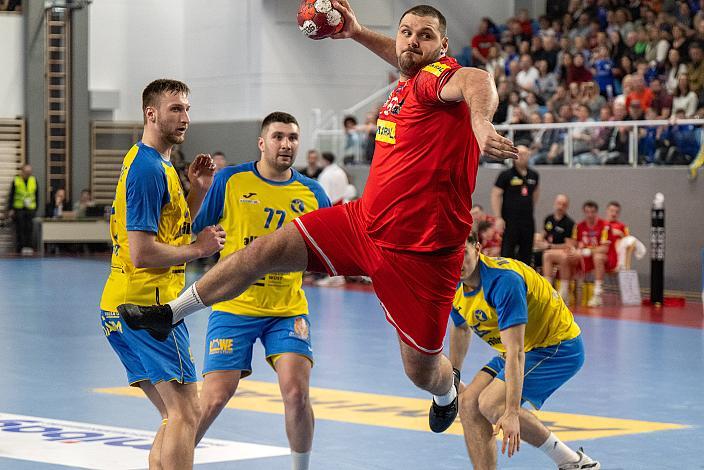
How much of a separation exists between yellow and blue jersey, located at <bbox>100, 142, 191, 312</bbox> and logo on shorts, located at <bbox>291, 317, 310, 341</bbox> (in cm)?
104

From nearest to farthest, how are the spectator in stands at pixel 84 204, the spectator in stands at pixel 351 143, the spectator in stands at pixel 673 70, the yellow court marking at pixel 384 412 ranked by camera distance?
the yellow court marking at pixel 384 412 → the spectator in stands at pixel 673 70 → the spectator in stands at pixel 351 143 → the spectator in stands at pixel 84 204

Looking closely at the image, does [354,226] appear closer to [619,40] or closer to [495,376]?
[495,376]

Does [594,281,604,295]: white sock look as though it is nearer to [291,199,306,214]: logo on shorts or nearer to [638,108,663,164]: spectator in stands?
[638,108,663,164]: spectator in stands

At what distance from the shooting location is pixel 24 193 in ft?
92.9

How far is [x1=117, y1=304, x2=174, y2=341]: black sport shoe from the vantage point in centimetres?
569

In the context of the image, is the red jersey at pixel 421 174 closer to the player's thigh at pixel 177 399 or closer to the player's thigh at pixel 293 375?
the player's thigh at pixel 177 399

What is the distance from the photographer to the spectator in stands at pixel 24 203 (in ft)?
92.7

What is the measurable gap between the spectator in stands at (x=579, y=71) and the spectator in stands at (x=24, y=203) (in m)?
12.9

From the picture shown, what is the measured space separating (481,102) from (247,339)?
2641 millimetres

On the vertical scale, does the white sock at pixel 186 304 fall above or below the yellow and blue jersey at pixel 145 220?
below

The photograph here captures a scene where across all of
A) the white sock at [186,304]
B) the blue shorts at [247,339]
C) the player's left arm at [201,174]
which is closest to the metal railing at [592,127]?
the blue shorts at [247,339]

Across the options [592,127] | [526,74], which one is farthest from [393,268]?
[526,74]

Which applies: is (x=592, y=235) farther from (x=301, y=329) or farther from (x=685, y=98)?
(x=301, y=329)

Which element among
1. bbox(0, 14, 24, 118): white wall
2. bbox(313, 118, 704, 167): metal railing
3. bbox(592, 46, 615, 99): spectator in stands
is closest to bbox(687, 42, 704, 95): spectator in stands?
bbox(313, 118, 704, 167): metal railing
